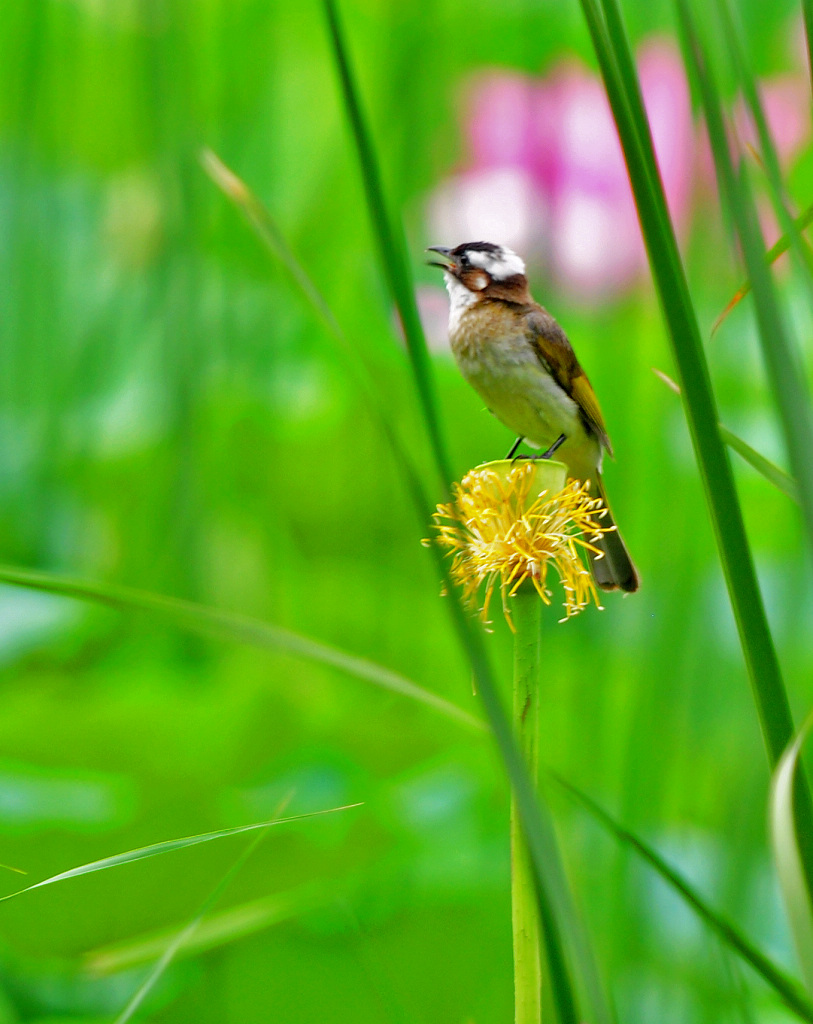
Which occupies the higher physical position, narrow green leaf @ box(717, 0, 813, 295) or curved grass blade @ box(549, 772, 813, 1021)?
narrow green leaf @ box(717, 0, 813, 295)

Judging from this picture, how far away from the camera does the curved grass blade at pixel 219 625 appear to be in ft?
1.09

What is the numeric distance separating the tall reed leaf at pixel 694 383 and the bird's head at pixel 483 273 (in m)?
0.68

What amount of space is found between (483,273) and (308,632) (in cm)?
51

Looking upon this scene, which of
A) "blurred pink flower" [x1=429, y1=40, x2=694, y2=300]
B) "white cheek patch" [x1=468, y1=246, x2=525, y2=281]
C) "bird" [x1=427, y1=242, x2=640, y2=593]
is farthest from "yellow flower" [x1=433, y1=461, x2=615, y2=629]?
"white cheek patch" [x1=468, y1=246, x2=525, y2=281]

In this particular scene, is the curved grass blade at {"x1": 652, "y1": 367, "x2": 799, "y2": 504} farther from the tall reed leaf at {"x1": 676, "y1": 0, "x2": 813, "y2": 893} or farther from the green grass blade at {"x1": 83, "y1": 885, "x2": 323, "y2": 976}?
the green grass blade at {"x1": 83, "y1": 885, "x2": 323, "y2": 976}

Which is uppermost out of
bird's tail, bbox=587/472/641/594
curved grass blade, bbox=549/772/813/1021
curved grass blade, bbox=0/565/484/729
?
bird's tail, bbox=587/472/641/594

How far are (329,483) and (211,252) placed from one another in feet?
1.24

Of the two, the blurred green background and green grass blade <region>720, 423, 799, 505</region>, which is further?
the blurred green background

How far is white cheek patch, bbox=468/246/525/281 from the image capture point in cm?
107

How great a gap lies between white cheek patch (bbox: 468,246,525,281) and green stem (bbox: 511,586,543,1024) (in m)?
0.76

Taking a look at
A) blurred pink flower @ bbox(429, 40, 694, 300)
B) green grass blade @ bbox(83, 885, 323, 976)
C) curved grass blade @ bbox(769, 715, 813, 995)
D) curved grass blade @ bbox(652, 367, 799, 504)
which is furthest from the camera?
blurred pink flower @ bbox(429, 40, 694, 300)

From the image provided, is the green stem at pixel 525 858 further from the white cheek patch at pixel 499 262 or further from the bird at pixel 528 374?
the white cheek patch at pixel 499 262

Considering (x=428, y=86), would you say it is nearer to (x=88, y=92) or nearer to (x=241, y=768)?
(x=241, y=768)

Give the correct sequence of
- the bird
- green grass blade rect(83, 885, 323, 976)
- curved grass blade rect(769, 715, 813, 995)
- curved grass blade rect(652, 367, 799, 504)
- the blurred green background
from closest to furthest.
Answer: curved grass blade rect(769, 715, 813, 995)
curved grass blade rect(652, 367, 799, 504)
green grass blade rect(83, 885, 323, 976)
the blurred green background
the bird
